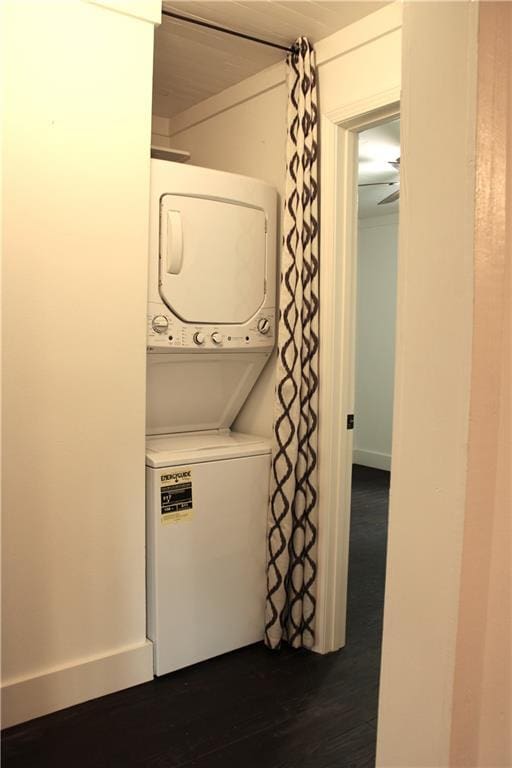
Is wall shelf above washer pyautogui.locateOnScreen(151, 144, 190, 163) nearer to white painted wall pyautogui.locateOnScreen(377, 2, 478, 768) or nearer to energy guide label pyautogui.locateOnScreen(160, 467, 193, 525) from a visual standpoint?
energy guide label pyautogui.locateOnScreen(160, 467, 193, 525)

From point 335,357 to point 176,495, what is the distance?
0.86 metres

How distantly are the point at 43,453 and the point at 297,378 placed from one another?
105 cm

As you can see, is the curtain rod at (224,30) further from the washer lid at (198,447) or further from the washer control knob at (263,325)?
the washer lid at (198,447)

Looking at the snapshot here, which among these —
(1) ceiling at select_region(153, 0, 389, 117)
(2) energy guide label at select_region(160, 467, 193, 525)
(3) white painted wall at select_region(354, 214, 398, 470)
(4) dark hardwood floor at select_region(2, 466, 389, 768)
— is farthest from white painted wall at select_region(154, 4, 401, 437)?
(3) white painted wall at select_region(354, 214, 398, 470)

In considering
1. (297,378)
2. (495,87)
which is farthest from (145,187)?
(495,87)

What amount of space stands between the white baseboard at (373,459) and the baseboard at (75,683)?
4.18m

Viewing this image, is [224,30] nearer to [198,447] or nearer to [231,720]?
[198,447]

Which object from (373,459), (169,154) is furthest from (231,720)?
(373,459)

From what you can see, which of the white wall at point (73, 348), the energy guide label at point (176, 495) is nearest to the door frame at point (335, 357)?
the energy guide label at point (176, 495)

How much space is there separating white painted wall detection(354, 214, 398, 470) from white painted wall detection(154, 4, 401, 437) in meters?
3.36

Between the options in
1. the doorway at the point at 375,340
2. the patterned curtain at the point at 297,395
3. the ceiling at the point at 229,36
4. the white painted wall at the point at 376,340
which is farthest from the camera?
the white painted wall at the point at 376,340

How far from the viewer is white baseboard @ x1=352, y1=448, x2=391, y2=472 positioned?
251 inches

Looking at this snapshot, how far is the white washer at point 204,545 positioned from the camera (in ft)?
8.13

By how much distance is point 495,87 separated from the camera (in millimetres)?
818
